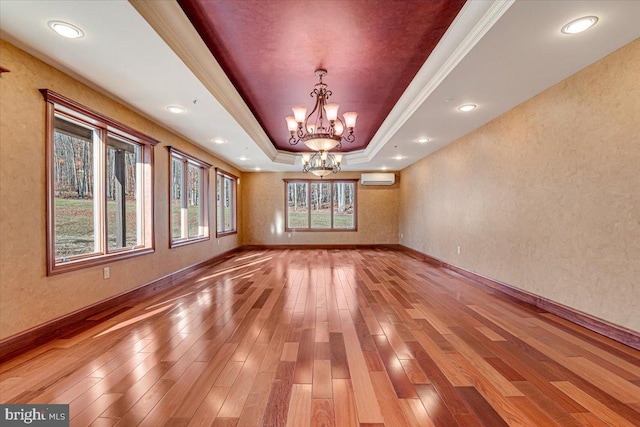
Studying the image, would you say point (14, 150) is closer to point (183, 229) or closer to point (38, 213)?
point (38, 213)

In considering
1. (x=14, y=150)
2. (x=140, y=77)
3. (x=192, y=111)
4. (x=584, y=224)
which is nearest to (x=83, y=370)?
(x=14, y=150)

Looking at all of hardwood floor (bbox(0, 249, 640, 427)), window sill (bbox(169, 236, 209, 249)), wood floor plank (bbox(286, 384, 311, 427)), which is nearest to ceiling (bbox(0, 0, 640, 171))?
window sill (bbox(169, 236, 209, 249))

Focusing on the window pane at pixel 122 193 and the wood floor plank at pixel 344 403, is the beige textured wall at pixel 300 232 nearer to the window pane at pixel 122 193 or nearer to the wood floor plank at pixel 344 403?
the window pane at pixel 122 193

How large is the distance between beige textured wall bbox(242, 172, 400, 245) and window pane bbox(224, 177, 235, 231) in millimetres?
754

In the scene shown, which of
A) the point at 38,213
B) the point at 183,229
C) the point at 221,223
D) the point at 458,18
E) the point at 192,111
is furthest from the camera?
the point at 221,223

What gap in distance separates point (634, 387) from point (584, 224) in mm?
1598

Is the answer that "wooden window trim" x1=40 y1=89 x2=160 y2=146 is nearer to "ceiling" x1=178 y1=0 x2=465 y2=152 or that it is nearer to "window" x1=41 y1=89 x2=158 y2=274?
"window" x1=41 y1=89 x2=158 y2=274

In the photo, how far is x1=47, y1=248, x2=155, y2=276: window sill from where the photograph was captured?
2863 mm

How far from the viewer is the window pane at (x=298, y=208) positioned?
961cm

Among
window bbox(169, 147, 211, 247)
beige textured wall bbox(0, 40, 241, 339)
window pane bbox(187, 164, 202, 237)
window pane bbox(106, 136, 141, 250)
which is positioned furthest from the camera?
window pane bbox(187, 164, 202, 237)

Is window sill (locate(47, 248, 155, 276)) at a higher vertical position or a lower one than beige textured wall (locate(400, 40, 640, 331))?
lower

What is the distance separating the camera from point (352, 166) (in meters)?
8.61

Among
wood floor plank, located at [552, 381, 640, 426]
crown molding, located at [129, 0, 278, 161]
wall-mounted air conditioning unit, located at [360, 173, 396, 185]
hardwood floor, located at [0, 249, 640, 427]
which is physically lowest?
hardwood floor, located at [0, 249, 640, 427]

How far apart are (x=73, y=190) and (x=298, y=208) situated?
22.0 feet
